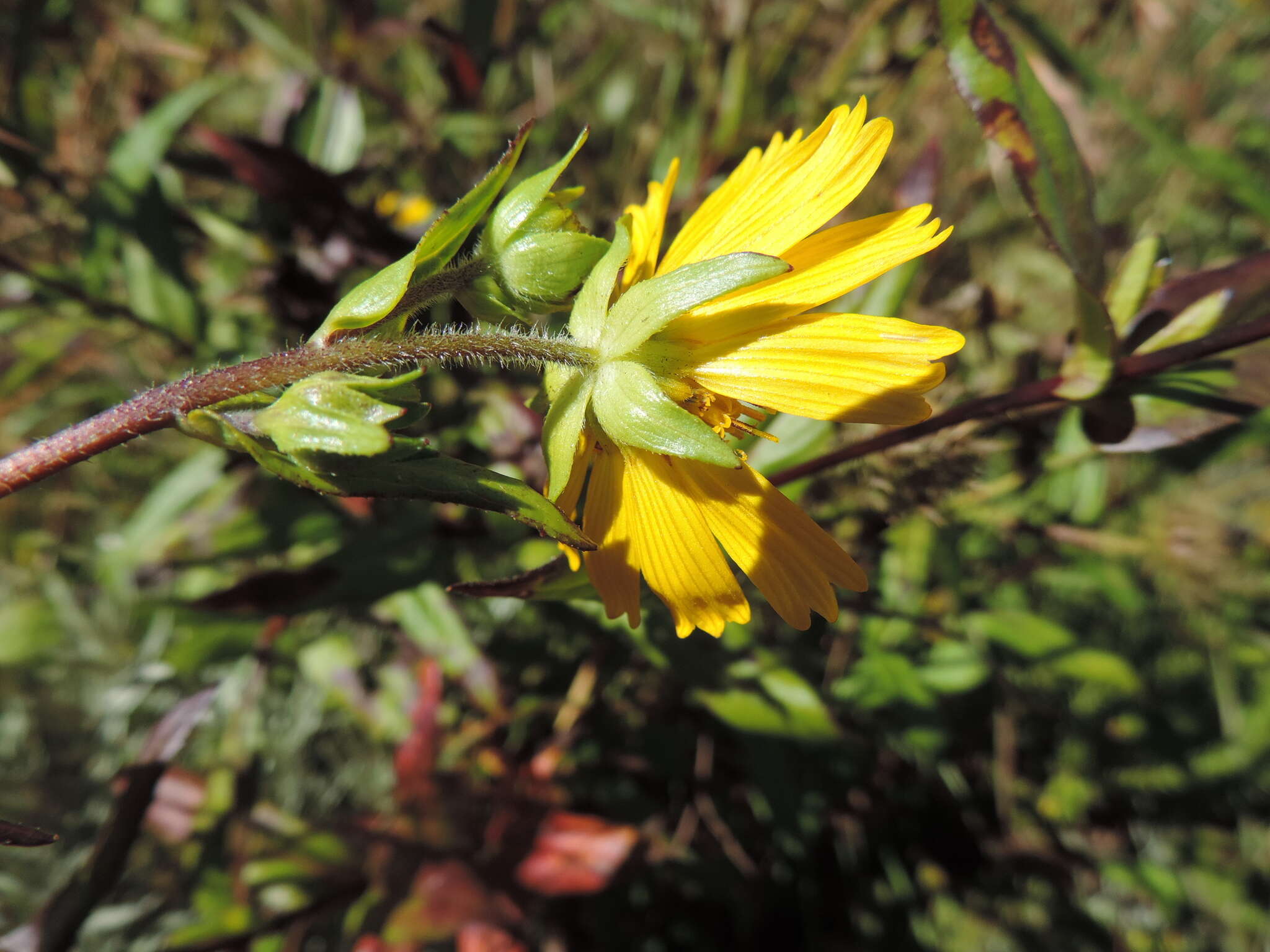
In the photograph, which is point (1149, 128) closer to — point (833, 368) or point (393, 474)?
point (833, 368)

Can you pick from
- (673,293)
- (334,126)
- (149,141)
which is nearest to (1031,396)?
(673,293)

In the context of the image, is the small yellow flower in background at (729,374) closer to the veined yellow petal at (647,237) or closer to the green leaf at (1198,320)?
the veined yellow petal at (647,237)

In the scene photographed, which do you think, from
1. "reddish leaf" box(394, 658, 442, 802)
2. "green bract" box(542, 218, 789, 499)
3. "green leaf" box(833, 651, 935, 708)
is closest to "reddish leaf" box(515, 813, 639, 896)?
"reddish leaf" box(394, 658, 442, 802)

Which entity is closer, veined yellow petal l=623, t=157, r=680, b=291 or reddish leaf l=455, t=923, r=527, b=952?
veined yellow petal l=623, t=157, r=680, b=291

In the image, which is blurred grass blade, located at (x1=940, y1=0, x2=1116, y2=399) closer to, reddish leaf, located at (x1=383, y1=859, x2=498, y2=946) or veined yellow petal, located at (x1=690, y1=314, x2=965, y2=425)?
veined yellow petal, located at (x1=690, y1=314, x2=965, y2=425)

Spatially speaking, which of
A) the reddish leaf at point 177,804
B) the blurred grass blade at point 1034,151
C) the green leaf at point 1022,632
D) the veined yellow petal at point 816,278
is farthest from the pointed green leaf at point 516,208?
the reddish leaf at point 177,804

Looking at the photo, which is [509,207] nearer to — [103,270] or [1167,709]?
[103,270]
